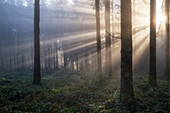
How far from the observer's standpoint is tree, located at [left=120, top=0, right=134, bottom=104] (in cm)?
539

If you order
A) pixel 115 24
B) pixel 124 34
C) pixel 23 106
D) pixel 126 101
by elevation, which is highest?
pixel 115 24

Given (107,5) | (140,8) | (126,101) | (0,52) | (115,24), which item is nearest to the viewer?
(126,101)

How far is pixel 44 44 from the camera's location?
143 feet

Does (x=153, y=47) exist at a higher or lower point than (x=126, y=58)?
higher

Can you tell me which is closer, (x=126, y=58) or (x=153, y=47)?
(x=126, y=58)

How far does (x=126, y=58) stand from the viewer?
5438 mm

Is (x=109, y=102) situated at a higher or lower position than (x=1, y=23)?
lower

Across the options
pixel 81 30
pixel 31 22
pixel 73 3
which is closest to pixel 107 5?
pixel 81 30

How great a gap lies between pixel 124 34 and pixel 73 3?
101 ft

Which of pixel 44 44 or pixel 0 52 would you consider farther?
pixel 0 52

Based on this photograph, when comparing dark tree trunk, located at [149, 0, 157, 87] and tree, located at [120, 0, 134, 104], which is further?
dark tree trunk, located at [149, 0, 157, 87]

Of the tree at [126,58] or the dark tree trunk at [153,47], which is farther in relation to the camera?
the dark tree trunk at [153,47]

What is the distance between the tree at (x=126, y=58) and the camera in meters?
5.39

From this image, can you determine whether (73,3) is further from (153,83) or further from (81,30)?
(153,83)
